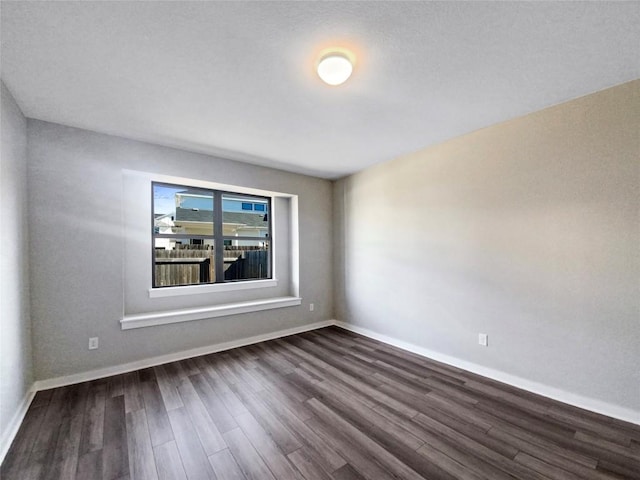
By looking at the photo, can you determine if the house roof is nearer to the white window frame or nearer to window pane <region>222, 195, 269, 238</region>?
window pane <region>222, 195, 269, 238</region>

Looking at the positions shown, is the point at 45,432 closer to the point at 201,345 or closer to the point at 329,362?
the point at 201,345

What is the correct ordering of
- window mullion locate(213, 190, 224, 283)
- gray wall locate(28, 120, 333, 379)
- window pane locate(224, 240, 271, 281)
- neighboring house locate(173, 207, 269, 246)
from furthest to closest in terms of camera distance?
window pane locate(224, 240, 271, 281) < window mullion locate(213, 190, 224, 283) < neighboring house locate(173, 207, 269, 246) < gray wall locate(28, 120, 333, 379)

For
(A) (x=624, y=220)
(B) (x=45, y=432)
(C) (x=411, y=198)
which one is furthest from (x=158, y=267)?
(A) (x=624, y=220)

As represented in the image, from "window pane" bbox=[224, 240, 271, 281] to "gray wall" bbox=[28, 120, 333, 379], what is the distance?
0.98 m

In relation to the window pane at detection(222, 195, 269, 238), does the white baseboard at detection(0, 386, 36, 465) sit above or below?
below

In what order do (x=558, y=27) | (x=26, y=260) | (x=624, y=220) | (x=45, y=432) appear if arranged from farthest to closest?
(x=26, y=260)
(x=624, y=220)
(x=45, y=432)
(x=558, y=27)

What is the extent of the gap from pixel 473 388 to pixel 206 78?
3.57m

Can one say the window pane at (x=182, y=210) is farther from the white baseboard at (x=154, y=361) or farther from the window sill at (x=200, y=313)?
the white baseboard at (x=154, y=361)

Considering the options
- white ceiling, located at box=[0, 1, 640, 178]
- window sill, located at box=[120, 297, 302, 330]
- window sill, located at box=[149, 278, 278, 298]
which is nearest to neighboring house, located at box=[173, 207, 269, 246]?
window sill, located at box=[149, 278, 278, 298]

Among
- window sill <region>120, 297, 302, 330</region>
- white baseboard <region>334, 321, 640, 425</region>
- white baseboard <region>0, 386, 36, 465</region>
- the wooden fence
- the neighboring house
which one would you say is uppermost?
the neighboring house

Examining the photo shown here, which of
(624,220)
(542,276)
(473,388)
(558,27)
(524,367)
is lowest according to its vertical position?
(473,388)

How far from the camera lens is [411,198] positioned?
11.5 ft

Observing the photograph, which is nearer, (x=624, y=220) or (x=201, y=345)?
(x=624, y=220)

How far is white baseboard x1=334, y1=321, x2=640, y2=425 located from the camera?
6.65ft
